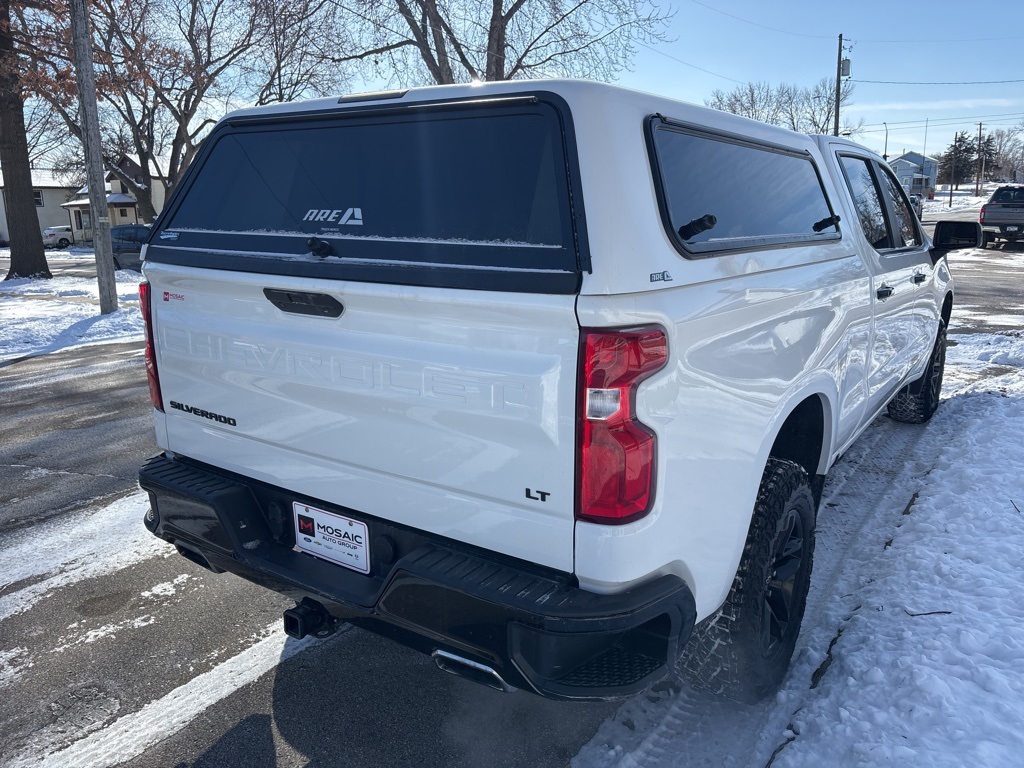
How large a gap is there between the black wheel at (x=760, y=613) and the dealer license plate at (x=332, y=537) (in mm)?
1138

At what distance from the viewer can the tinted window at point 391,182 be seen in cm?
230

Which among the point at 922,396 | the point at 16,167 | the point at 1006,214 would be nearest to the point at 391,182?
the point at 922,396

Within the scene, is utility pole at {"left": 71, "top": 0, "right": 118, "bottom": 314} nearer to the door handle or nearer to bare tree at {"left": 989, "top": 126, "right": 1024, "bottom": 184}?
the door handle

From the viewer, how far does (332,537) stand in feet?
8.57

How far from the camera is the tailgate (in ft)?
6.92

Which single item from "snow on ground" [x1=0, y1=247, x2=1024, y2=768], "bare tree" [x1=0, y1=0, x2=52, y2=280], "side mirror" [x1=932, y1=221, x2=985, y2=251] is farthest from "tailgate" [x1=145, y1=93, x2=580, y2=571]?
"bare tree" [x1=0, y1=0, x2=52, y2=280]

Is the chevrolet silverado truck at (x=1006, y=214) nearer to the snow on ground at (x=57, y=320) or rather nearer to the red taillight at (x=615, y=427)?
the snow on ground at (x=57, y=320)

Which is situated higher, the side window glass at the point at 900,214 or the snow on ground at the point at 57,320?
the side window glass at the point at 900,214

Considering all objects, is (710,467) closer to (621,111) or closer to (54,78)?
(621,111)

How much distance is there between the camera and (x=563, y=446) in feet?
6.77

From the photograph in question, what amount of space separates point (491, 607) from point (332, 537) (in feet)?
2.42

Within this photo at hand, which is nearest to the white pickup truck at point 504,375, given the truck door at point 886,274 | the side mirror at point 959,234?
the truck door at point 886,274

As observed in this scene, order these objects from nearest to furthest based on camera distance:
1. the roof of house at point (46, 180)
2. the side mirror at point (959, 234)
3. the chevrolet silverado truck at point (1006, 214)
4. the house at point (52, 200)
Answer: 1. the side mirror at point (959, 234)
2. the chevrolet silverado truck at point (1006, 214)
3. the house at point (52, 200)
4. the roof of house at point (46, 180)

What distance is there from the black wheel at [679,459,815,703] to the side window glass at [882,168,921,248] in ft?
7.72
